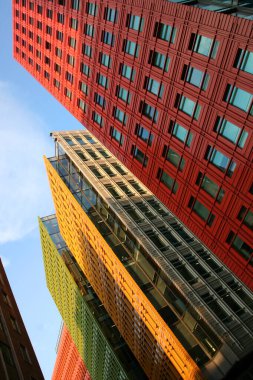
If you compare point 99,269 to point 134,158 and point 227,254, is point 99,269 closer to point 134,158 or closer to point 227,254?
point 134,158

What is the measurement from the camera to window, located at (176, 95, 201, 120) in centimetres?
2729

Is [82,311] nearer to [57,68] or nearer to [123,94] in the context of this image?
[57,68]

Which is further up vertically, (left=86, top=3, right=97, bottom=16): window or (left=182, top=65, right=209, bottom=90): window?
(left=86, top=3, right=97, bottom=16): window

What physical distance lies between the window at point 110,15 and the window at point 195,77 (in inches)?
484

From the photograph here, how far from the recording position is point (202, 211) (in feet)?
97.3

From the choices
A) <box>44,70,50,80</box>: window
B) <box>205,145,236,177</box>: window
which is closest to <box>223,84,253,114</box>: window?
<box>205,145,236,177</box>: window

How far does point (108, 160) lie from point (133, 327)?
33.4 meters

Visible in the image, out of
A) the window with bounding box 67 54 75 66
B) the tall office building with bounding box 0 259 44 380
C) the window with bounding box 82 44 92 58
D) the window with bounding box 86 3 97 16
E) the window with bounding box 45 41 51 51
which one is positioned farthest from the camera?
the window with bounding box 45 41 51 51

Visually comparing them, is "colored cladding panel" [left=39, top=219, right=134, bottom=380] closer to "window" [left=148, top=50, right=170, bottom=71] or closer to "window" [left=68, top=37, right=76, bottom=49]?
"window" [left=68, top=37, right=76, bottom=49]

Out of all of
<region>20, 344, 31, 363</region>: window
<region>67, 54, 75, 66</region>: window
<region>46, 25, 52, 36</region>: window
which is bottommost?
<region>20, 344, 31, 363</region>: window

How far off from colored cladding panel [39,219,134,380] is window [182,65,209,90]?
54.1 meters

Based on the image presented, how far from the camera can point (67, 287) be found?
84.6 meters

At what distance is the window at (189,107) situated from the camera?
2729 cm

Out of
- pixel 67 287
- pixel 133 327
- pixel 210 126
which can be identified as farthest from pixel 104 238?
pixel 67 287
